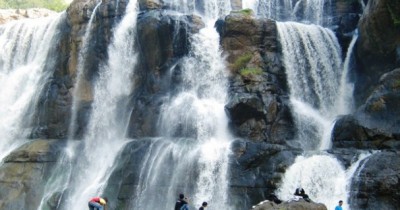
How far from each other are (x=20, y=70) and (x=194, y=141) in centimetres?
1782

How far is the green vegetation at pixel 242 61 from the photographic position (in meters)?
27.8

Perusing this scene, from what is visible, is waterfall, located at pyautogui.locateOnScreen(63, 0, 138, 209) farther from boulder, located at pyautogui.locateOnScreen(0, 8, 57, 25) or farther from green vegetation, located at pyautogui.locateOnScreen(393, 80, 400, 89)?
boulder, located at pyautogui.locateOnScreen(0, 8, 57, 25)

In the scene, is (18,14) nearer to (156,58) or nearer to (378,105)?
(156,58)

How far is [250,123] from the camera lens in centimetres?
2564

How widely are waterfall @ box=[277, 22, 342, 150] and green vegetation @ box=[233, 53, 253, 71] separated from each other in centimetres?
235

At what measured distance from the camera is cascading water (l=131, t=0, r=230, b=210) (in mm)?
22141

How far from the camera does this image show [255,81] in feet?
87.8

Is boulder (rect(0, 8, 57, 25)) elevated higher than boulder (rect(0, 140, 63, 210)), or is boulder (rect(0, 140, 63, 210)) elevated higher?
boulder (rect(0, 8, 57, 25))

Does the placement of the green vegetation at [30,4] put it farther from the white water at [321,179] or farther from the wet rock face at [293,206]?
the wet rock face at [293,206]

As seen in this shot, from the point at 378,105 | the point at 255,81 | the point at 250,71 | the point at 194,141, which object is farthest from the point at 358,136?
the point at 194,141

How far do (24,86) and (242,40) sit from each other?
16.5 meters

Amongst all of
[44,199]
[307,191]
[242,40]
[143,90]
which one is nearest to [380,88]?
[307,191]

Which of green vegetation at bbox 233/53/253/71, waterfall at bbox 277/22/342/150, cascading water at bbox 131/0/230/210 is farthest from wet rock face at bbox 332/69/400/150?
green vegetation at bbox 233/53/253/71

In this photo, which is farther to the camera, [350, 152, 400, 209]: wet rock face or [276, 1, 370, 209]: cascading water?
[276, 1, 370, 209]: cascading water
